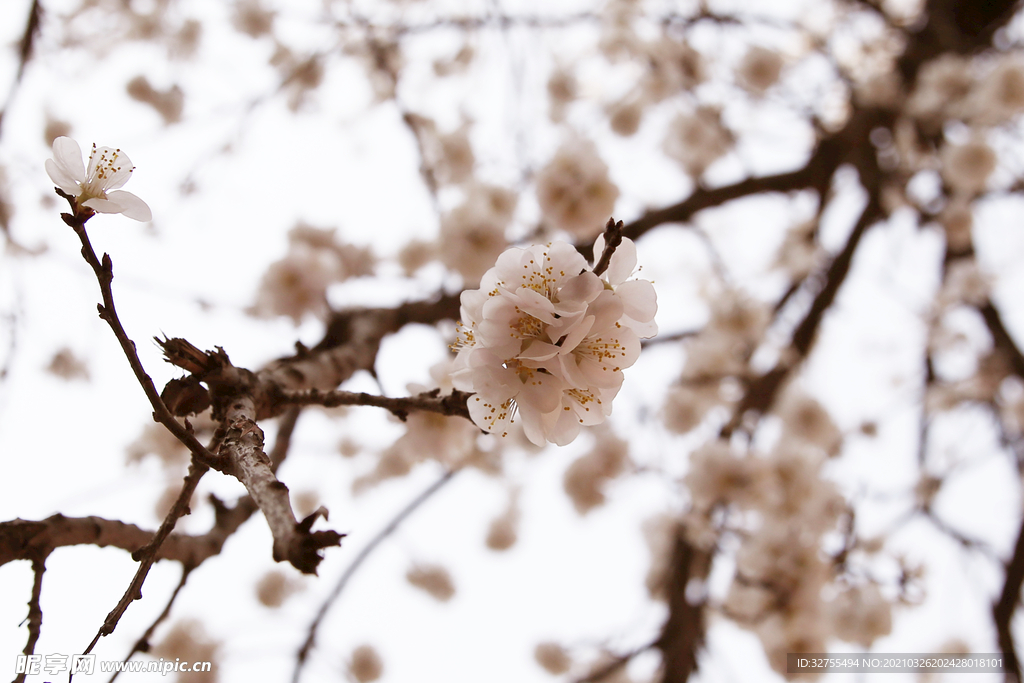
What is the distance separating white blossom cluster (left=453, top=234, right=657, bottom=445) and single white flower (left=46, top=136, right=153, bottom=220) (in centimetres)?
34

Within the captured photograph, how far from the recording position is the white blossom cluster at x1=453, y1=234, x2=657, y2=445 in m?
0.52

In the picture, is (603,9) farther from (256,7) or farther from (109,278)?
(109,278)

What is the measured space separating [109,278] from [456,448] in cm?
74

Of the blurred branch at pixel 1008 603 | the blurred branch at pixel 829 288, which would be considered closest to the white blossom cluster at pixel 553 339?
the blurred branch at pixel 829 288

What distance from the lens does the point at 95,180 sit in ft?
1.91

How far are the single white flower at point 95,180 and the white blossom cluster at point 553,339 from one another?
1.10ft

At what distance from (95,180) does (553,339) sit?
0.50m

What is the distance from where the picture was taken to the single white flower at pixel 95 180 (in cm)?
52

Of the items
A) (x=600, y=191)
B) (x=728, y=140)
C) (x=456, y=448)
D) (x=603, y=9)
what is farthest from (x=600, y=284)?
(x=603, y=9)

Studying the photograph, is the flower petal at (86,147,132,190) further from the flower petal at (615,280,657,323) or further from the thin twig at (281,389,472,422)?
the flower petal at (615,280,657,323)

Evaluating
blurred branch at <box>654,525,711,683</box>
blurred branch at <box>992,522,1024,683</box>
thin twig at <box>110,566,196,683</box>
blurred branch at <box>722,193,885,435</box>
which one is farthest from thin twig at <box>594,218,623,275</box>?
blurred branch at <box>992,522,1024,683</box>

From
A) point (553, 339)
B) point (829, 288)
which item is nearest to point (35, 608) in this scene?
point (553, 339)

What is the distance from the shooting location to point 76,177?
533 mm

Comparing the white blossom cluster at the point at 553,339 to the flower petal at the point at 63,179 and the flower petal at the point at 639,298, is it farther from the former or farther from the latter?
the flower petal at the point at 63,179
